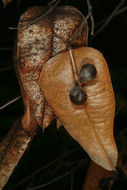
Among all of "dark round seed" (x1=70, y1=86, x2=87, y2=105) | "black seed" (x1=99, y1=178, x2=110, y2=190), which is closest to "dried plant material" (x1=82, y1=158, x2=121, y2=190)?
"black seed" (x1=99, y1=178, x2=110, y2=190)

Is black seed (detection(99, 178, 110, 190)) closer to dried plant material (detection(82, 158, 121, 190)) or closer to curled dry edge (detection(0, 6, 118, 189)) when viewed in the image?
dried plant material (detection(82, 158, 121, 190))

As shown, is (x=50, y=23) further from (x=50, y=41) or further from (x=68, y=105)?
(x=68, y=105)

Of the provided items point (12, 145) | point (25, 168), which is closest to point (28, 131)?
point (12, 145)

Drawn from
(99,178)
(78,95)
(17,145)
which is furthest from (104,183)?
(78,95)

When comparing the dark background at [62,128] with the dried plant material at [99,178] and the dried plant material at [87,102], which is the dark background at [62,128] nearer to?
the dried plant material at [99,178]

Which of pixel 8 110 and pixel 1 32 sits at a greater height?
pixel 1 32

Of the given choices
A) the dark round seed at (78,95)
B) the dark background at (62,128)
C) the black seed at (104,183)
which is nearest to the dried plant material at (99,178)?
the black seed at (104,183)
